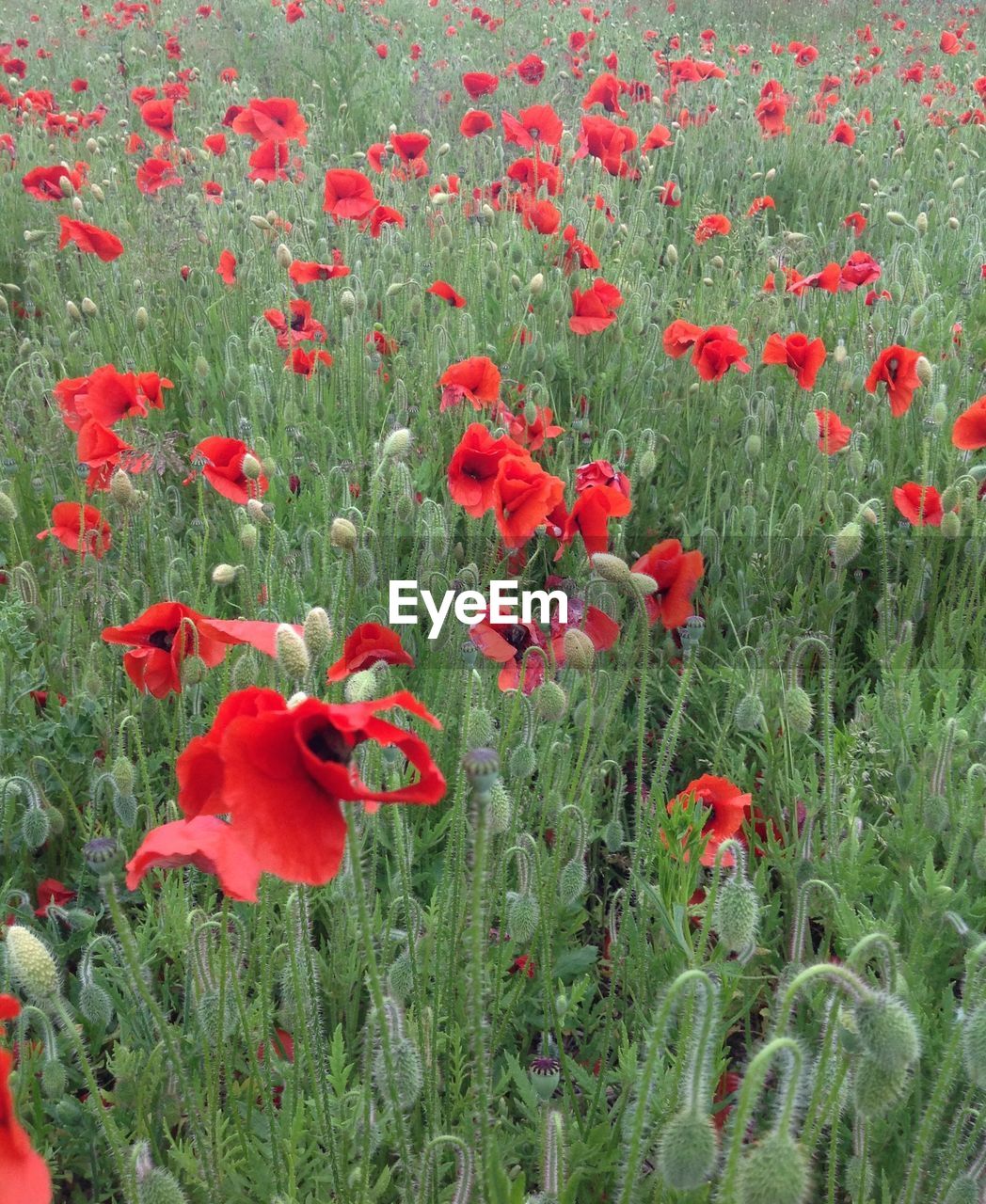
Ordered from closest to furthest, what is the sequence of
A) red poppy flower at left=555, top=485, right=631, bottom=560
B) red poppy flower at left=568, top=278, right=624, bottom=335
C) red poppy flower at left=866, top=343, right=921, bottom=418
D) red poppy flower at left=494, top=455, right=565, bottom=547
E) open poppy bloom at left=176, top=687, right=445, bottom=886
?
open poppy bloom at left=176, top=687, right=445, bottom=886 < red poppy flower at left=494, top=455, right=565, bottom=547 < red poppy flower at left=555, top=485, right=631, bottom=560 < red poppy flower at left=866, top=343, right=921, bottom=418 < red poppy flower at left=568, top=278, right=624, bottom=335

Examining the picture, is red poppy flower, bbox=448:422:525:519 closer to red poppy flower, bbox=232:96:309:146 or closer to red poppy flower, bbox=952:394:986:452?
red poppy flower, bbox=952:394:986:452

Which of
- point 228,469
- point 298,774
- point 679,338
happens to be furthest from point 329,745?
point 679,338

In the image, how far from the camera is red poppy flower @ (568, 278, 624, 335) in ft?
10.7

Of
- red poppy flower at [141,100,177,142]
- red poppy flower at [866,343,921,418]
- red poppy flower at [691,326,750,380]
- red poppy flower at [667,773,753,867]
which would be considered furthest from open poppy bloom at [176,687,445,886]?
red poppy flower at [141,100,177,142]

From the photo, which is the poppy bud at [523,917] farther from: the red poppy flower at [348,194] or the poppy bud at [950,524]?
the red poppy flower at [348,194]

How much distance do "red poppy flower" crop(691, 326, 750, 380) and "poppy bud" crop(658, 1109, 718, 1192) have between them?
219 centimetres

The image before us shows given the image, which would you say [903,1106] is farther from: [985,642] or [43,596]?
[43,596]

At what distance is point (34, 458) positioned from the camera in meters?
3.28

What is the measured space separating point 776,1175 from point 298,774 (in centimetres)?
52

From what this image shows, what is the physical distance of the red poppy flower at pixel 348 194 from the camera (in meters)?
3.72

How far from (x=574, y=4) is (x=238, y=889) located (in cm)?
1480

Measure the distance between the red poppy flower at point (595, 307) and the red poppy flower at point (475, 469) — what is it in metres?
1.24

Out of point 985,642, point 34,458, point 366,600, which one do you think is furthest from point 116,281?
point 985,642

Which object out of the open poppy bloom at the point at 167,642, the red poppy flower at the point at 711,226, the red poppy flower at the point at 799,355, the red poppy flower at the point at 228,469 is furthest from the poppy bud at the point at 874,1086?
the red poppy flower at the point at 711,226
